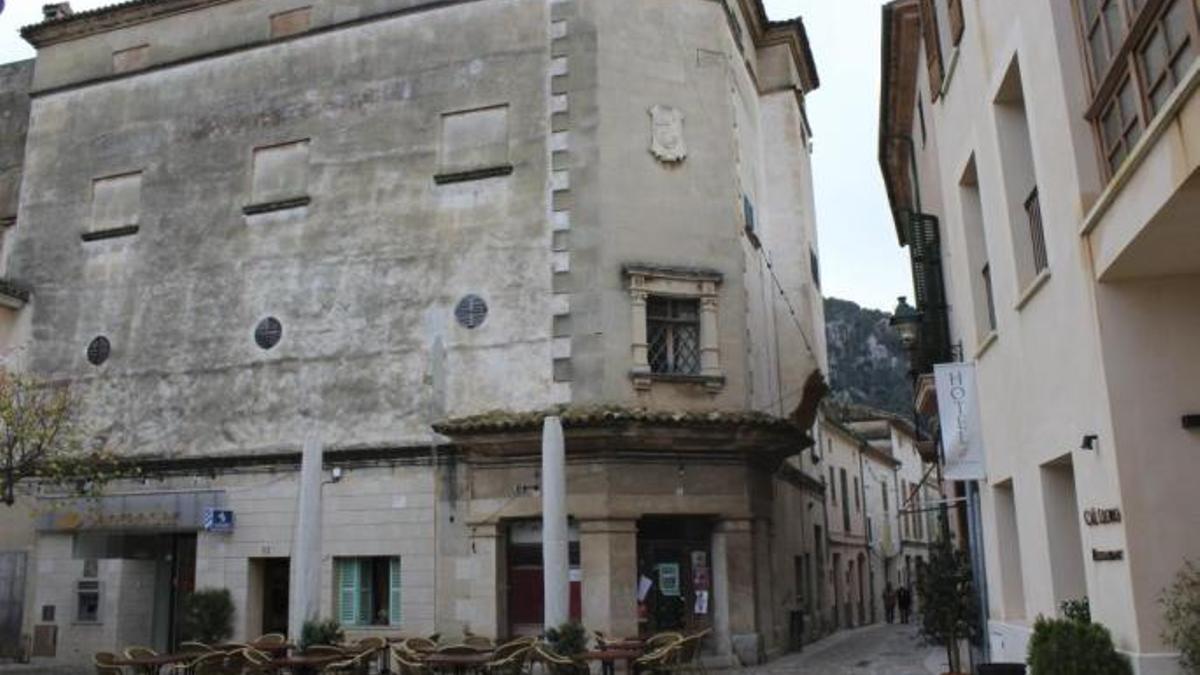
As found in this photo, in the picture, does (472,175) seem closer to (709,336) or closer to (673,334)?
(673,334)

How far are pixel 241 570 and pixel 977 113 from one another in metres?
15.3

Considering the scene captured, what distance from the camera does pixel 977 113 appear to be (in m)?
12.6

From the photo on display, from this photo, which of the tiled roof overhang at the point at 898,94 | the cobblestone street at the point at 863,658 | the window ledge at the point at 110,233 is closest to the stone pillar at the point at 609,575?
the cobblestone street at the point at 863,658

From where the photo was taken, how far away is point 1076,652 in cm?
840

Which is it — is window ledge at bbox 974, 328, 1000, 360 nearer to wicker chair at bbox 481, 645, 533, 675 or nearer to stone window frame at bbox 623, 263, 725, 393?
stone window frame at bbox 623, 263, 725, 393

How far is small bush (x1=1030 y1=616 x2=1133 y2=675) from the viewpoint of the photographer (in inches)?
323

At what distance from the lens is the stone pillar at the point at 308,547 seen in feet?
51.5

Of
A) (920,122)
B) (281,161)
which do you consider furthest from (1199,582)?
(281,161)

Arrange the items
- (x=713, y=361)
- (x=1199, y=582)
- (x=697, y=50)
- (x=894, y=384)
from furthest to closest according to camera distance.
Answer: (x=894, y=384), (x=697, y=50), (x=713, y=361), (x=1199, y=582)

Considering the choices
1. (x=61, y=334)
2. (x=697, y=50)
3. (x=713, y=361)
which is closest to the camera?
(x=713, y=361)

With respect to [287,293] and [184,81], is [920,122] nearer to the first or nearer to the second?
[287,293]

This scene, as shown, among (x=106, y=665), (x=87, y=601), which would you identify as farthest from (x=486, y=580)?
(x=87, y=601)

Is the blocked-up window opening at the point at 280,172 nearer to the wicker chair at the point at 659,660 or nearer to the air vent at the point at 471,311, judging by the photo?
the air vent at the point at 471,311

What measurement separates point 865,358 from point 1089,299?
103m
